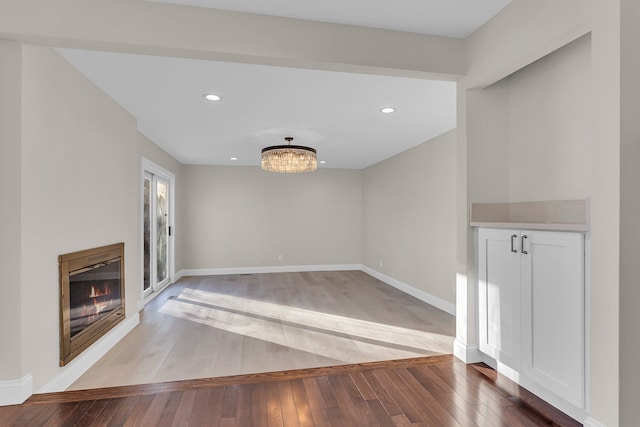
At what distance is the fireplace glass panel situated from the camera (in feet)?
8.22

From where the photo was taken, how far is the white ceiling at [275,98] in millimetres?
2277

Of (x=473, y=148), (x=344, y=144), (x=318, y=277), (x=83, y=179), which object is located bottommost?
(x=318, y=277)

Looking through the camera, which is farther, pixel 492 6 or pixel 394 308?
pixel 394 308

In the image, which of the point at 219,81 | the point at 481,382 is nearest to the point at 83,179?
the point at 219,81

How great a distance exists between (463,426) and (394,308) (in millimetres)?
2710

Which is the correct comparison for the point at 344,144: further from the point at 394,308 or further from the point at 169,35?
the point at 169,35

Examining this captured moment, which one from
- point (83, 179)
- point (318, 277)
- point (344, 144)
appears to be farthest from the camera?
point (318, 277)

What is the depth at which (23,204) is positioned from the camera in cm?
196

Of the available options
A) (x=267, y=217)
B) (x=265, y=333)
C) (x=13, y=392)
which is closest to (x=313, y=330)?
(x=265, y=333)

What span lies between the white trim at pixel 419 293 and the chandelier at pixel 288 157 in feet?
8.35

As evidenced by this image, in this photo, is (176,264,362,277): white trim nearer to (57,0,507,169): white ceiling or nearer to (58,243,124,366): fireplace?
(57,0,507,169): white ceiling

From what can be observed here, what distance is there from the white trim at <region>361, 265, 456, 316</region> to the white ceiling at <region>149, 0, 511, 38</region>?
10.6 feet

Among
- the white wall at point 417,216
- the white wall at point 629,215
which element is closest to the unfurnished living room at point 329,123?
the white wall at point 629,215

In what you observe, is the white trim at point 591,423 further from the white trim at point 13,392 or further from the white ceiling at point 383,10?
the white trim at point 13,392
